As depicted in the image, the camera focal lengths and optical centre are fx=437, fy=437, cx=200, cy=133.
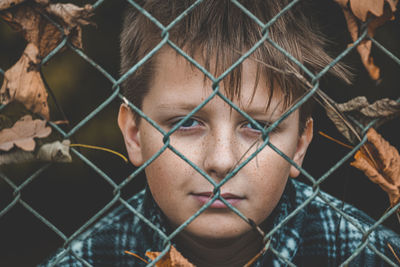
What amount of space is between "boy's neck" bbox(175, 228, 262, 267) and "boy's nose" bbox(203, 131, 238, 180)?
1.85ft

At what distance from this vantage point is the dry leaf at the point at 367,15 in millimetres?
909

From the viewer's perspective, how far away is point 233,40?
131 centimetres

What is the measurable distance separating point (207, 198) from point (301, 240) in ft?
2.44

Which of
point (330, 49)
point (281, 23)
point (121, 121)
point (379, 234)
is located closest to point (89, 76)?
point (121, 121)

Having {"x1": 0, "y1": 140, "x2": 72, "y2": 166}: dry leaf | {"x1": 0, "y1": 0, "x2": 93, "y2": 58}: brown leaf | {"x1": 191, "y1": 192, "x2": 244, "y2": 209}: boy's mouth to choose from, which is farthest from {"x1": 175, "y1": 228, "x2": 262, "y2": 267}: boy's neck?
{"x1": 0, "y1": 0, "x2": 93, "y2": 58}: brown leaf

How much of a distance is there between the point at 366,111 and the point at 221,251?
0.88m

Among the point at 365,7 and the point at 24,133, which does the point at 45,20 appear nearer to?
the point at 24,133

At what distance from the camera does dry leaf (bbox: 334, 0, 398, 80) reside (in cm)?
91

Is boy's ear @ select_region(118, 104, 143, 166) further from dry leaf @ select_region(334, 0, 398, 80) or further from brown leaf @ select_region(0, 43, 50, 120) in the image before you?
dry leaf @ select_region(334, 0, 398, 80)

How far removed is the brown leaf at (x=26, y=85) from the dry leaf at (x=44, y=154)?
73mm

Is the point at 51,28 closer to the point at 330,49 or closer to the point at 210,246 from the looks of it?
the point at 210,246

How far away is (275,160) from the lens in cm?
131

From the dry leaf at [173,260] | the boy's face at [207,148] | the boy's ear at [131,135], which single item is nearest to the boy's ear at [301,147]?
the boy's face at [207,148]

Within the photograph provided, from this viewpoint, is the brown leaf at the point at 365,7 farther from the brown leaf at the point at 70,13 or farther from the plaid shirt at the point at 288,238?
the plaid shirt at the point at 288,238
